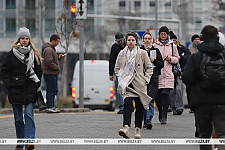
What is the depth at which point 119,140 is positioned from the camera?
7969mm

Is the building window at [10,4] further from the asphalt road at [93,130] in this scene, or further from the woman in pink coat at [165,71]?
the woman in pink coat at [165,71]

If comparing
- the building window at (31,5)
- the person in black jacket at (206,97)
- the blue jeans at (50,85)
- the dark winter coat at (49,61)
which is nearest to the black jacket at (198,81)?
the person in black jacket at (206,97)

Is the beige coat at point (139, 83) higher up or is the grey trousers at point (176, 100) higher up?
the beige coat at point (139, 83)

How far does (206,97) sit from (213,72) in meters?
0.30

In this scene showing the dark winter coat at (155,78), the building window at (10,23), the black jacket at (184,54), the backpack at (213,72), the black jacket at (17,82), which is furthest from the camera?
the building window at (10,23)

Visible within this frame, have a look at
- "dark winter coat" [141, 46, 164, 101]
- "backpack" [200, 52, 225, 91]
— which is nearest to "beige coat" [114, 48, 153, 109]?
"dark winter coat" [141, 46, 164, 101]

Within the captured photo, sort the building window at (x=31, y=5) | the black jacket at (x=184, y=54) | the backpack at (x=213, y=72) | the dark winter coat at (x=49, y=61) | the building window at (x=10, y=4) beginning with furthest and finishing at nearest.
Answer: the building window at (x=10, y=4), the building window at (x=31, y=5), the dark winter coat at (x=49, y=61), the black jacket at (x=184, y=54), the backpack at (x=213, y=72)

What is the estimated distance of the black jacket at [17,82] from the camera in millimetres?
6926

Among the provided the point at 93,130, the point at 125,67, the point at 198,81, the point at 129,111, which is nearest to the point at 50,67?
the point at 93,130

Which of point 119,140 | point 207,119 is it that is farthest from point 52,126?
point 207,119

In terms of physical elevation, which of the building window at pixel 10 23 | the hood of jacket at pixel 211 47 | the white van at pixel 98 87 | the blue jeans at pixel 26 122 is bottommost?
the white van at pixel 98 87

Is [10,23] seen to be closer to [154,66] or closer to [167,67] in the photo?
[167,67]

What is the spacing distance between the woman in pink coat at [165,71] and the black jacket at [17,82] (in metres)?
3.82

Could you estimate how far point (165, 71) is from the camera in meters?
10.4
